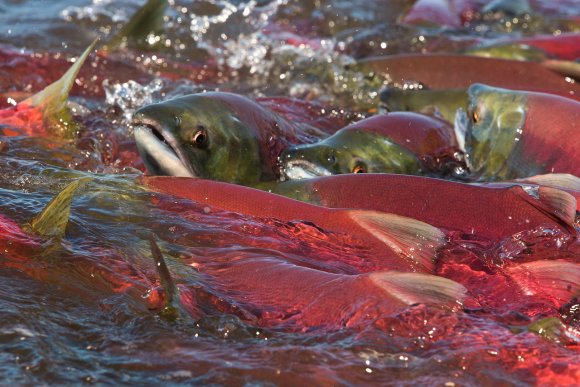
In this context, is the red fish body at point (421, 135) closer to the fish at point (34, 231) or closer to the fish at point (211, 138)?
the fish at point (211, 138)

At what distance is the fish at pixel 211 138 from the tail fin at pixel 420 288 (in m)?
1.10

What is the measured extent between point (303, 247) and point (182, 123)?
28.7 inches

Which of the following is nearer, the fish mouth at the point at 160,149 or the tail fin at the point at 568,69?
the fish mouth at the point at 160,149

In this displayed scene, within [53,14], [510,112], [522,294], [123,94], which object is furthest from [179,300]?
[53,14]

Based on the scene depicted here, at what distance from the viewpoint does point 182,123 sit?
11.6ft

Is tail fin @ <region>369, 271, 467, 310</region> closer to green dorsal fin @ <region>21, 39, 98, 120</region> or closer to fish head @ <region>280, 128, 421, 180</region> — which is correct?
fish head @ <region>280, 128, 421, 180</region>

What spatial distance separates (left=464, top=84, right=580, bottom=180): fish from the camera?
394cm

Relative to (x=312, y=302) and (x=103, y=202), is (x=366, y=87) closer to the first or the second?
(x=103, y=202)

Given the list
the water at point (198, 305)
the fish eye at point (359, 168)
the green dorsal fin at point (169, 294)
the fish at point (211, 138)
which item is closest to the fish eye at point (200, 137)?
the fish at point (211, 138)

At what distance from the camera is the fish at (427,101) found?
473 centimetres

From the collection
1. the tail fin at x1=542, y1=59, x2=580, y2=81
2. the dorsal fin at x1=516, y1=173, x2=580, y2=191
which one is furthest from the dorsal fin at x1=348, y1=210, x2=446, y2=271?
the tail fin at x1=542, y1=59, x2=580, y2=81

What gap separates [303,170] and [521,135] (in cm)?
93

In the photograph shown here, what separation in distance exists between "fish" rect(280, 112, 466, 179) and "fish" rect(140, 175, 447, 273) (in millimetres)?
542

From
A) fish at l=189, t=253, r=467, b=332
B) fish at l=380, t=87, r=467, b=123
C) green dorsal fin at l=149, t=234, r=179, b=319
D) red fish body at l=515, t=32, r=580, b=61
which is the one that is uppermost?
green dorsal fin at l=149, t=234, r=179, b=319
